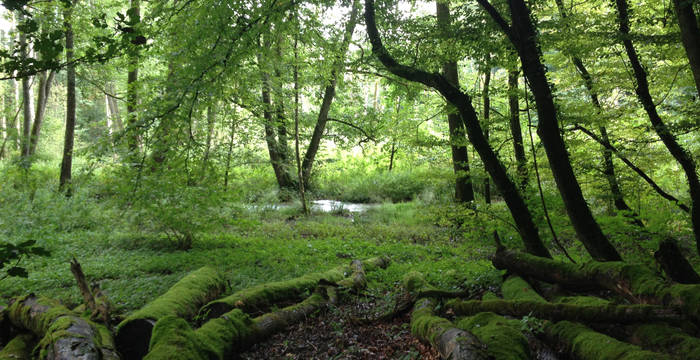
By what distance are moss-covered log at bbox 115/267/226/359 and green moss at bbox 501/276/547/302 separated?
3597mm

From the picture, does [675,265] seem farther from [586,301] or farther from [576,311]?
[576,311]

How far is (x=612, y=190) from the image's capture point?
6.76 metres

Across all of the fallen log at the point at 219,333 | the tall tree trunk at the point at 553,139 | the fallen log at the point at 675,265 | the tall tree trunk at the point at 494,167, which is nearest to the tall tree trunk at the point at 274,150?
the tall tree trunk at the point at 494,167

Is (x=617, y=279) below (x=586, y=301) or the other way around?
the other way around

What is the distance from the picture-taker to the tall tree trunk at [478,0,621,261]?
435 cm

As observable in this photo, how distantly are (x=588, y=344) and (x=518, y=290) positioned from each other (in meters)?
1.57

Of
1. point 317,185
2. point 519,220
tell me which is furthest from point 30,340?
point 317,185

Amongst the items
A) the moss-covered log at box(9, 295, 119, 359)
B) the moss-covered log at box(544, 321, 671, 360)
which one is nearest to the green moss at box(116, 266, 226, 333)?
the moss-covered log at box(9, 295, 119, 359)

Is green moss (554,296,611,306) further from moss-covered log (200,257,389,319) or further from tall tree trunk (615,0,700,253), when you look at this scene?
moss-covered log (200,257,389,319)

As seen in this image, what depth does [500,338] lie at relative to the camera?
9.04 ft

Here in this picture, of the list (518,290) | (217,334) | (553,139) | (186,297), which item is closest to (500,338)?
(518,290)

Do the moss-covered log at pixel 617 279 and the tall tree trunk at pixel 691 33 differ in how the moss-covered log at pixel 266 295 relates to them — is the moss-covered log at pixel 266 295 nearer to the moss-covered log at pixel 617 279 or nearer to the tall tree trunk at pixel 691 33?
the moss-covered log at pixel 617 279

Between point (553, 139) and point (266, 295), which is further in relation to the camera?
point (266, 295)

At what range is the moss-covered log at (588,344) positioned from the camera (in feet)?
7.74
